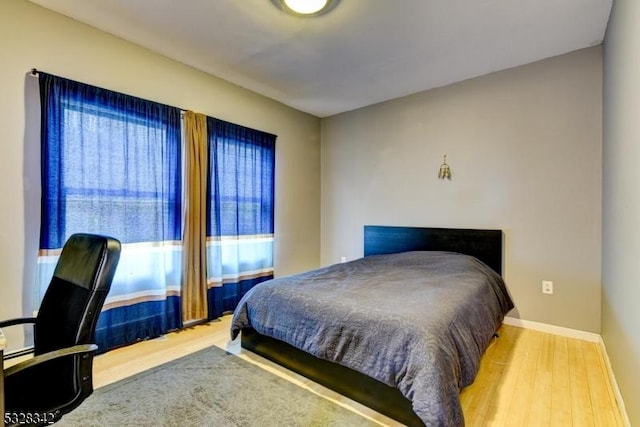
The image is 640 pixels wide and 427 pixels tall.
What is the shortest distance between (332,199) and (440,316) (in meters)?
3.02

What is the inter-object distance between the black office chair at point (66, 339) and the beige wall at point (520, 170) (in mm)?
3204

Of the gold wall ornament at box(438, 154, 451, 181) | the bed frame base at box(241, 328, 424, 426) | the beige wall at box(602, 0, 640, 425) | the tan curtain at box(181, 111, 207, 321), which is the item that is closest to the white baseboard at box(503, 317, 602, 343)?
the beige wall at box(602, 0, 640, 425)

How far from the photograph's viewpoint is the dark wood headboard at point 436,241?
314 cm

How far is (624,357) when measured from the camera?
5.76 feet

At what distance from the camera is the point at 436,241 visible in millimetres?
3490

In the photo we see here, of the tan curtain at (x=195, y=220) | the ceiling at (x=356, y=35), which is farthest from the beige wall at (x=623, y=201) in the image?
the tan curtain at (x=195, y=220)

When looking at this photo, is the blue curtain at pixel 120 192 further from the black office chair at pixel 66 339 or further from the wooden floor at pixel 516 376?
the black office chair at pixel 66 339

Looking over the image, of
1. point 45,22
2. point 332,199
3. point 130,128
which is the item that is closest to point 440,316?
point 130,128

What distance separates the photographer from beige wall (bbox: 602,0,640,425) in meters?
1.53

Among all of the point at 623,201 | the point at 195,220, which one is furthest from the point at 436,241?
the point at 195,220

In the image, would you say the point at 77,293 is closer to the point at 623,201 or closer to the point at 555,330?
the point at 623,201

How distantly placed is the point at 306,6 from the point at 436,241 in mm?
2570

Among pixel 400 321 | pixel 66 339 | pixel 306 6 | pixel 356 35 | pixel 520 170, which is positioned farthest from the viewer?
pixel 520 170

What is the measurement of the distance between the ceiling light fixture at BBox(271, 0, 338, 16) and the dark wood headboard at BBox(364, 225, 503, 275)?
2417mm
